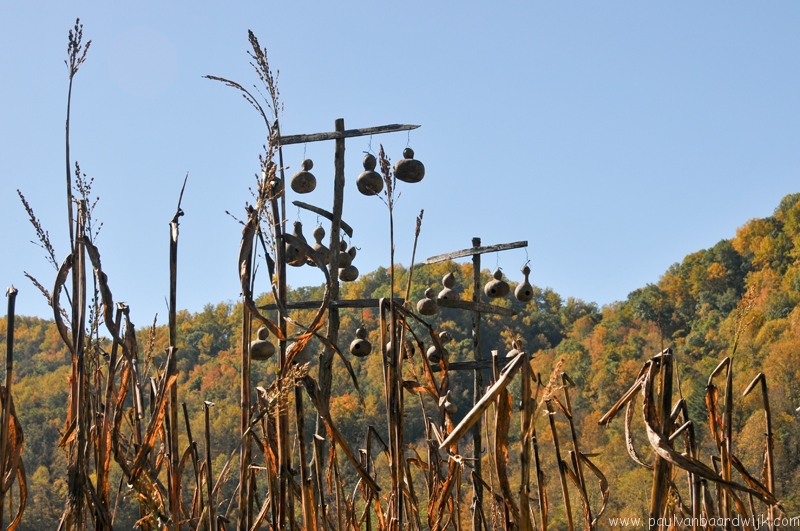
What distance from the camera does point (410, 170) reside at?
5.30m

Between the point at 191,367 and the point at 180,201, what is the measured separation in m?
46.0

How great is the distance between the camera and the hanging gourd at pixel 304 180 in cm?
520

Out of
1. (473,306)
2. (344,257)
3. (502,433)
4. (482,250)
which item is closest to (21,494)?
(502,433)

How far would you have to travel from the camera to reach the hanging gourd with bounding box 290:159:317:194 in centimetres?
520

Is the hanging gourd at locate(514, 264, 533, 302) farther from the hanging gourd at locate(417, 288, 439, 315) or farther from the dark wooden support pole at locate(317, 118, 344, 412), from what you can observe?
the dark wooden support pole at locate(317, 118, 344, 412)

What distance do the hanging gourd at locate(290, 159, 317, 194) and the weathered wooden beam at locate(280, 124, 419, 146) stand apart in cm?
14

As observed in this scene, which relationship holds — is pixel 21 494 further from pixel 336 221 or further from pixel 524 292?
pixel 524 292

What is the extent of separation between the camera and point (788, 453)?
105 feet

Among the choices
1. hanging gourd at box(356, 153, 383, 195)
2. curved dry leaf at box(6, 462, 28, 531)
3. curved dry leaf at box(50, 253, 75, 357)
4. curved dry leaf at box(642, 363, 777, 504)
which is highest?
hanging gourd at box(356, 153, 383, 195)

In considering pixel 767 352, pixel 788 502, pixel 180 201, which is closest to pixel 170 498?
pixel 180 201

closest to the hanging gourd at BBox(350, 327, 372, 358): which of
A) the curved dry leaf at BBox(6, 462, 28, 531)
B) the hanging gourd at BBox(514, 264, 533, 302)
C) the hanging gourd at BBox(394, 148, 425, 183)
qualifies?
the hanging gourd at BBox(394, 148, 425, 183)

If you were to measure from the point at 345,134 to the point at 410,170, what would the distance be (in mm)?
444

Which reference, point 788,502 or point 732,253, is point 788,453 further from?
point 732,253

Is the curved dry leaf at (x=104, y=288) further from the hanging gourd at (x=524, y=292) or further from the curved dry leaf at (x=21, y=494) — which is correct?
the hanging gourd at (x=524, y=292)
